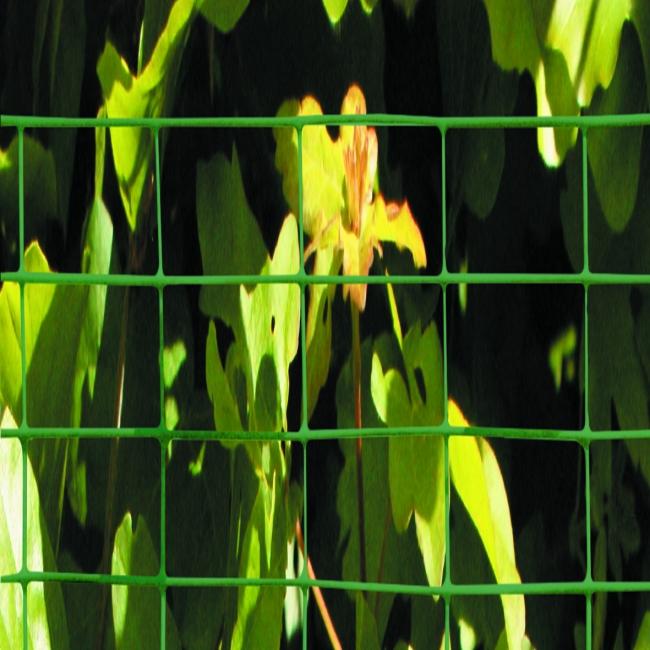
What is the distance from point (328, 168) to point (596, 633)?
1.34 feet

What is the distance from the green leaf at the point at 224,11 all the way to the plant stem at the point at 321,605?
0.38 meters

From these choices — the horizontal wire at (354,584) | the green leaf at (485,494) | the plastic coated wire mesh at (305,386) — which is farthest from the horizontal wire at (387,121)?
the horizontal wire at (354,584)

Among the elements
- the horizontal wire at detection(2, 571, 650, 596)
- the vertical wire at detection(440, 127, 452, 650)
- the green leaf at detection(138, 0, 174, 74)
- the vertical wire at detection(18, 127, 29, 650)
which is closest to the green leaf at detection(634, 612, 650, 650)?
the horizontal wire at detection(2, 571, 650, 596)

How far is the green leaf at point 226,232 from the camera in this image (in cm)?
70

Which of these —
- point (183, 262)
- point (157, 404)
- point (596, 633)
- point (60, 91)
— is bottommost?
point (596, 633)

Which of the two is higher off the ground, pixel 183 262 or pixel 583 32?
pixel 583 32

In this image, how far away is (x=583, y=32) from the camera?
2.27 feet

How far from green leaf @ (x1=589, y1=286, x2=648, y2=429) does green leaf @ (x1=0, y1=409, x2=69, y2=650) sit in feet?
1.46

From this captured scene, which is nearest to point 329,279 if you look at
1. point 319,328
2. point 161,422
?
point 319,328

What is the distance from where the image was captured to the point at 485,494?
701mm

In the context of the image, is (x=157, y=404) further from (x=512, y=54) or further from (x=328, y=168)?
(x=512, y=54)

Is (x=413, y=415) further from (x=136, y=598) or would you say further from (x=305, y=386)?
(x=136, y=598)

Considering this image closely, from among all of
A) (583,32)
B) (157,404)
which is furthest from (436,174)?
(157,404)

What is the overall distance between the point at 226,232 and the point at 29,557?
296 millimetres
